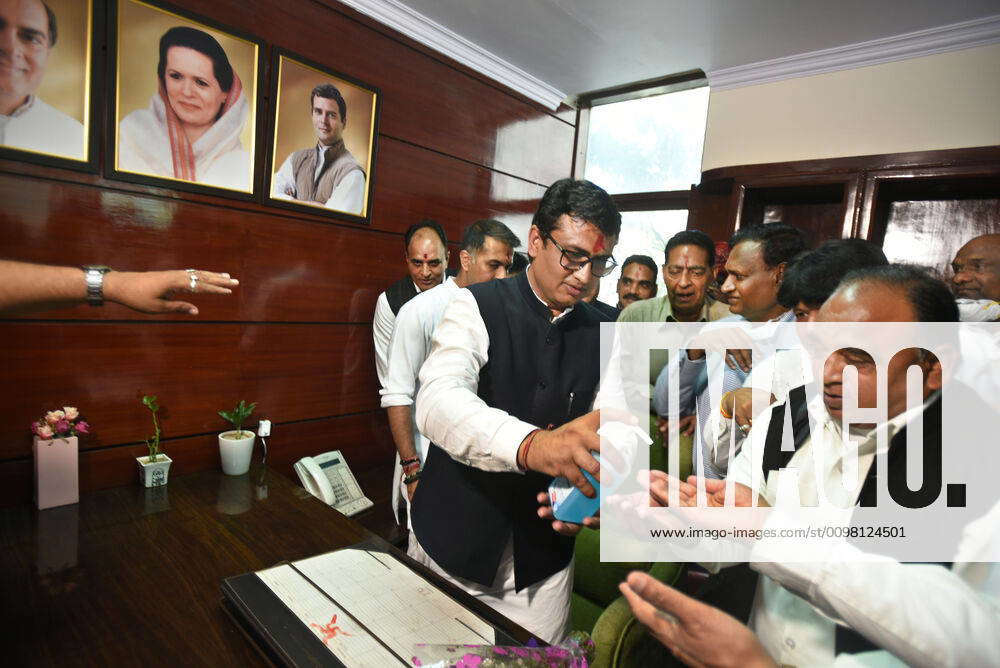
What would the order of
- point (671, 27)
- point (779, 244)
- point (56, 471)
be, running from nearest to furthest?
point (56, 471)
point (779, 244)
point (671, 27)

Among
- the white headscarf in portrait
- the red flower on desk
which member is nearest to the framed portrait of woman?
the white headscarf in portrait

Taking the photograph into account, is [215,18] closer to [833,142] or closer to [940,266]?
[833,142]

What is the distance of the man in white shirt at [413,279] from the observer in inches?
117

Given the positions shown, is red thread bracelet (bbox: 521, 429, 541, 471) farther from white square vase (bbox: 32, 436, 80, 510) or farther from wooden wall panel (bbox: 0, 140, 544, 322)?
wooden wall panel (bbox: 0, 140, 544, 322)

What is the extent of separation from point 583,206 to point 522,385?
559 millimetres

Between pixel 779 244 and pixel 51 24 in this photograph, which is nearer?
pixel 51 24

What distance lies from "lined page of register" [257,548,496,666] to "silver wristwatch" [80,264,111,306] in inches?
31.2

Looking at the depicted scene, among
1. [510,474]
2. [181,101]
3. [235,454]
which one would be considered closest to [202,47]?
[181,101]

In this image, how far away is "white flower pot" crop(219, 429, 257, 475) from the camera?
2.22m

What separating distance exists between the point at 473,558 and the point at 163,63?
2.46 m

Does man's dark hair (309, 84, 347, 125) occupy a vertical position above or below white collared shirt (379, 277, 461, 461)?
above

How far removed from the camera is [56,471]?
180 cm

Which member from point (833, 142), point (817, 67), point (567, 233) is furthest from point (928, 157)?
point (567, 233)

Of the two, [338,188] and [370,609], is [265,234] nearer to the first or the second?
[338,188]
